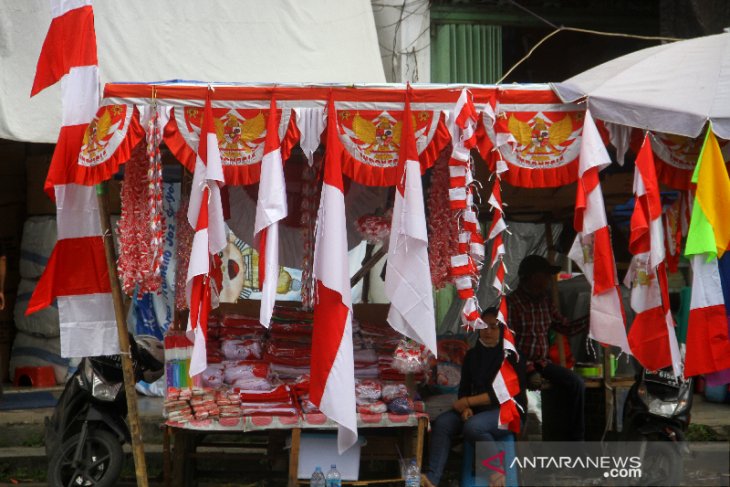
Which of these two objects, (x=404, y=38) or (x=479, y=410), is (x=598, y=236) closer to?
(x=479, y=410)

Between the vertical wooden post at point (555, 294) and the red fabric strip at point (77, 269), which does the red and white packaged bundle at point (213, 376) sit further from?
the vertical wooden post at point (555, 294)

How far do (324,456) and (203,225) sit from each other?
1.64 m

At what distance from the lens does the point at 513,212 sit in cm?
761

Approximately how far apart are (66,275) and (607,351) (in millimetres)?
3763

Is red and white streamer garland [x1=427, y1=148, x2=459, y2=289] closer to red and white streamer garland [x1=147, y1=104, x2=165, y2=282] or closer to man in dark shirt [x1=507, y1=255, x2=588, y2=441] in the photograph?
man in dark shirt [x1=507, y1=255, x2=588, y2=441]

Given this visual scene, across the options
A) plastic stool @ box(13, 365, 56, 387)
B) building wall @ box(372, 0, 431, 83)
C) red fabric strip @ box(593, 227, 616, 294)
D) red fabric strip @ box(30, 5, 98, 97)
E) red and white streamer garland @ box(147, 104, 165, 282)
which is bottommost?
plastic stool @ box(13, 365, 56, 387)

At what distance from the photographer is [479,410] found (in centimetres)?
628

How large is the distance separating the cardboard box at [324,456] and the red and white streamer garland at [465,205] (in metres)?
1.15

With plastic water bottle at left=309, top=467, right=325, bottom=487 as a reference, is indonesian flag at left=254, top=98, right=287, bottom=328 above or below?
above

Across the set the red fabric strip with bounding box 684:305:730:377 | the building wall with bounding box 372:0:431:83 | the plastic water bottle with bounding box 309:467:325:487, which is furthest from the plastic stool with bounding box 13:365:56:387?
the red fabric strip with bounding box 684:305:730:377

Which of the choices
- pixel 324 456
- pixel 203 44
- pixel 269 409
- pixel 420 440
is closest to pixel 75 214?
pixel 269 409

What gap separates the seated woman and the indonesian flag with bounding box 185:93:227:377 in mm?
1675

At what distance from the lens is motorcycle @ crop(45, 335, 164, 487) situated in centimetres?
612

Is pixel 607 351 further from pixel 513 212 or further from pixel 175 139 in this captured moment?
pixel 175 139
